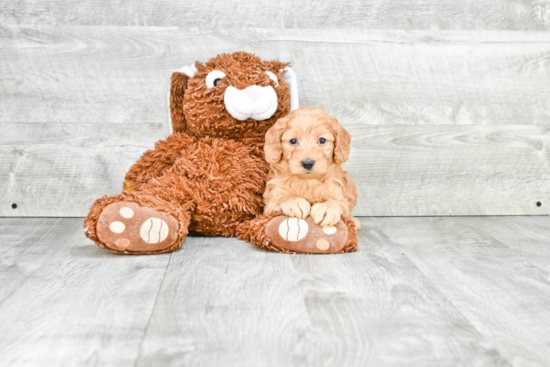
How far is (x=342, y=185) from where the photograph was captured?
1.06 meters

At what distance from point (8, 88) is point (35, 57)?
0.37 ft

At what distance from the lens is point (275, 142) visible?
1018 millimetres

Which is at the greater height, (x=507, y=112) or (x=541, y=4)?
(x=541, y=4)

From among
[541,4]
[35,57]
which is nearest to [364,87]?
[541,4]

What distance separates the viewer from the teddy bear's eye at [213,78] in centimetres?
110

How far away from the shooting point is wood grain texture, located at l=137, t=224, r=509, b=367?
599 millimetres

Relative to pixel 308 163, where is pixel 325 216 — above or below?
below

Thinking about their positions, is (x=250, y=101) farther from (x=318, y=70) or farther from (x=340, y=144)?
(x=318, y=70)

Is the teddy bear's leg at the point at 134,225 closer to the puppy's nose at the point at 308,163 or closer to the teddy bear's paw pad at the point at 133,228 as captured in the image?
the teddy bear's paw pad at the point at 133,228

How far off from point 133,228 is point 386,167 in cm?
79

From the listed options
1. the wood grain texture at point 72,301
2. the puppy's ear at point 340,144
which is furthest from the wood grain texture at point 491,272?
the wood grain texture at point 72,301

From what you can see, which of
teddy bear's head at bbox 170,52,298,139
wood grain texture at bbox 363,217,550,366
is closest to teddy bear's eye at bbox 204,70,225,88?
teddy bear's head at bbox 170,52,298,139

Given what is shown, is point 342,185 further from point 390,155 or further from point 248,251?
point 390,155

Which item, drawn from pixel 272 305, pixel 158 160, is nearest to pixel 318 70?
pixel 158 160
